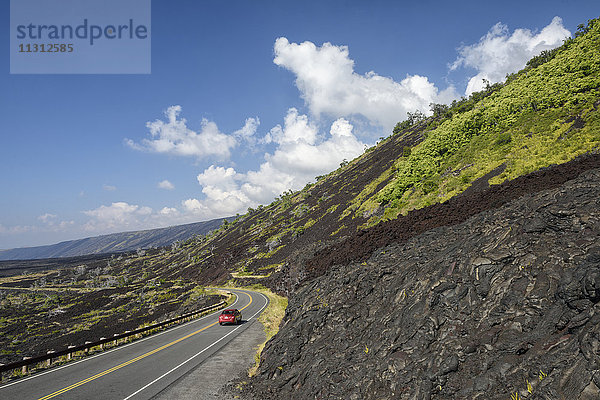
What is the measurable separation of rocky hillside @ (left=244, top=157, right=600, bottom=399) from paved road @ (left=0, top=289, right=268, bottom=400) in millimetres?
5041

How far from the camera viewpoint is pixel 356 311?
13172mm

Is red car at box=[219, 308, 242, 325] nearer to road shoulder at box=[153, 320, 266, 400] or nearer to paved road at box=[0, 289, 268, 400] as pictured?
paved road at box=[0, 289, 268, 400]

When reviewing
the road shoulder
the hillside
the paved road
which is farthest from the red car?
the hillside

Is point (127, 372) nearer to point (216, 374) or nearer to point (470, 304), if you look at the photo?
point (216, 374)

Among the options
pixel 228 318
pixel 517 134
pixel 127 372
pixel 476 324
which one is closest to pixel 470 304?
pixel 476 324

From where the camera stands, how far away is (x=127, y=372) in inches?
594

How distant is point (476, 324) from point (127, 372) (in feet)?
53.2

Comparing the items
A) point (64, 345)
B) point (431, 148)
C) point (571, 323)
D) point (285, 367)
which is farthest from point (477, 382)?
point (64, 345)

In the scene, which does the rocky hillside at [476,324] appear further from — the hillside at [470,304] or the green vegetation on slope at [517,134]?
the green vegetation on slope at [517,134]

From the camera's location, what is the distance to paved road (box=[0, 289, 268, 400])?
12539 mm

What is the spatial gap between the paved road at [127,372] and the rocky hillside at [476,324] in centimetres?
504

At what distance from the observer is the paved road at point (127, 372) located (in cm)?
1254

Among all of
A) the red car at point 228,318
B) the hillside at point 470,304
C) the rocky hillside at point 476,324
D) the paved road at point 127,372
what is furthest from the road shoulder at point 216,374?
the red car at point 228,318

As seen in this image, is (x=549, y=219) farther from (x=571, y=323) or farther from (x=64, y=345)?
(x=64, y=345)
